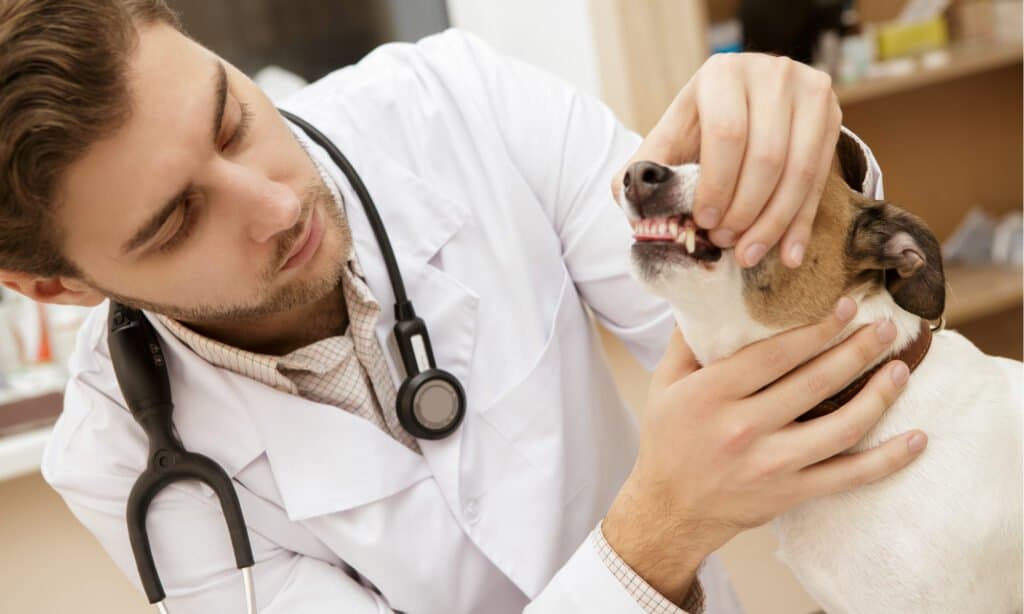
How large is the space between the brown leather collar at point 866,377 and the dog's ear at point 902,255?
0.09ft

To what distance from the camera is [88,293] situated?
104 cm

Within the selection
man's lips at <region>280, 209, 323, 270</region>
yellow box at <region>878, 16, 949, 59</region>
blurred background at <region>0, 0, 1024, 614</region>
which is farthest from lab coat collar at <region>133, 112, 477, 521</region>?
yellow box at <region>878, 16, 949, 59</region>

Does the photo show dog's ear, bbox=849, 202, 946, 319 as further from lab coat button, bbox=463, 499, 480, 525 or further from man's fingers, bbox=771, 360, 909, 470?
lab coat button, bbox=463, 499, 480, 525

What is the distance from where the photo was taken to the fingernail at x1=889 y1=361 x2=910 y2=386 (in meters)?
0.87

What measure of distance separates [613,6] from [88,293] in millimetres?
1195

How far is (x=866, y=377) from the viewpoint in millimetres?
894

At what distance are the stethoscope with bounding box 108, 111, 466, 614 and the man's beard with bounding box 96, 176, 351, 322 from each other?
0.18 ft

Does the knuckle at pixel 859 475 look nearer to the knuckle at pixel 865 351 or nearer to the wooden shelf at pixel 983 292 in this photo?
the knuckle at pixel 865 351

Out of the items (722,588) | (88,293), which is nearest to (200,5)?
(88,293)

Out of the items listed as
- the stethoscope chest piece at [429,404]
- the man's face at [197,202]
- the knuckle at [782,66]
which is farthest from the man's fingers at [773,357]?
the man's face at [197,202]

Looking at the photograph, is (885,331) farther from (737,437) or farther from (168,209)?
(168,209)

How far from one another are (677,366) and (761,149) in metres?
0.27

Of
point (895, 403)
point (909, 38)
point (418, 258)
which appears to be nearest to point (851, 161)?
point (895, 403)

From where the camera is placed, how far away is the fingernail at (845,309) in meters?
0.87
